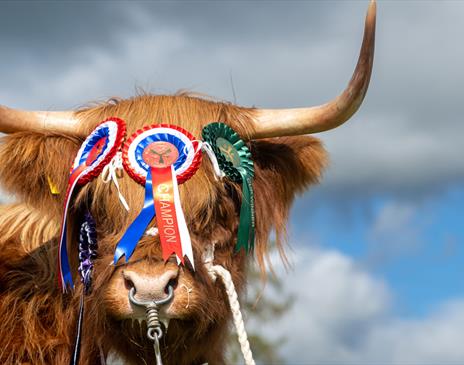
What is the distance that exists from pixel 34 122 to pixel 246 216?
4.99 ft

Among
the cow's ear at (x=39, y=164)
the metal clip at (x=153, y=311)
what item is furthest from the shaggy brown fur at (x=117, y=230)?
the metal clip at (x=153, y=311)

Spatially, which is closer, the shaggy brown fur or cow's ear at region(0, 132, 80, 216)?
the shaggy brown fur

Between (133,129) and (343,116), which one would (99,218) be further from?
(343,116)

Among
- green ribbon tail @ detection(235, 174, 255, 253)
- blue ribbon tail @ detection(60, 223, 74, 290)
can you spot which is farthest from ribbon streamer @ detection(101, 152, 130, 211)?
green ribbon tail @ detection(235, 174, 255, 253)

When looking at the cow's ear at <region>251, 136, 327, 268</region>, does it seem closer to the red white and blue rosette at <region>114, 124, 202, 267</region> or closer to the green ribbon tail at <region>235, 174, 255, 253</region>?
the green ribbon tail at <region>235, 174, 255, 253</region>

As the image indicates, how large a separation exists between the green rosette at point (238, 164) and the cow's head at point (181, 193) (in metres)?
0.06

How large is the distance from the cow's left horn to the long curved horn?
3.92 ft

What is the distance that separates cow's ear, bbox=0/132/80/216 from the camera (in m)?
5.41

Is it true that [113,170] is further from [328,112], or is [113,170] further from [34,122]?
[328,112]

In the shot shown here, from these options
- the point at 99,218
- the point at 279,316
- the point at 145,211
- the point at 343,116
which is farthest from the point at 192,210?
the point at 279,316

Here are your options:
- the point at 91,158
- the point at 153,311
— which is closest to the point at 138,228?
the point at 153,311

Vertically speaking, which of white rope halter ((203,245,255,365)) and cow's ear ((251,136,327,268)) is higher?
cow's ear ((251,136,327,268))

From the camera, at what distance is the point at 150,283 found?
4.19 meters

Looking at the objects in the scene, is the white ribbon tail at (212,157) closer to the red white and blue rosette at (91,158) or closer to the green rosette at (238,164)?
the green rosette at (238,164)
